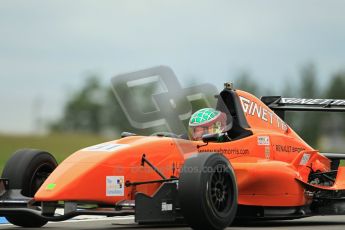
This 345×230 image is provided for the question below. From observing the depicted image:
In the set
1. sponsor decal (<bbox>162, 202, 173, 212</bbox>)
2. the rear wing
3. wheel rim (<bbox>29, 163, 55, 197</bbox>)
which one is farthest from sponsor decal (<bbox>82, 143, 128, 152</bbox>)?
the rear wing

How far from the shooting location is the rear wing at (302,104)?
13719mm

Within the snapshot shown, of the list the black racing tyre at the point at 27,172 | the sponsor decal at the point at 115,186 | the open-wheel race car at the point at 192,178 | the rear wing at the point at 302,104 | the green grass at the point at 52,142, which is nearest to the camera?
the open-wheel race car at the point at 192,178

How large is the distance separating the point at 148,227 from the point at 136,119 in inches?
62.1

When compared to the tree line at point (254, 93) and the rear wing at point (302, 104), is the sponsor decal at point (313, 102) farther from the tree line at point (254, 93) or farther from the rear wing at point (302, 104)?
the tree line at point (254, 93)

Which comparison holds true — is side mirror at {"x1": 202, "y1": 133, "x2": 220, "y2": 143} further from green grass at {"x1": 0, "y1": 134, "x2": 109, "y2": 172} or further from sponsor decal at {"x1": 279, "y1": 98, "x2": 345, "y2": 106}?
green grass at {"x1": 0, "y1": 134, "x2": 109, "y2": 172}

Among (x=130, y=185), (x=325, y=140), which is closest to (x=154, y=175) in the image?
(x=130, y=185)

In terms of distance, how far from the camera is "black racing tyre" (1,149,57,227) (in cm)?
1052

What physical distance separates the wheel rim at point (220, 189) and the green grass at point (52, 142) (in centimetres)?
3634

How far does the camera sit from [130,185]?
9.87 metres

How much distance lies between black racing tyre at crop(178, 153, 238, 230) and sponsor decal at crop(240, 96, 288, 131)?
2.47 m

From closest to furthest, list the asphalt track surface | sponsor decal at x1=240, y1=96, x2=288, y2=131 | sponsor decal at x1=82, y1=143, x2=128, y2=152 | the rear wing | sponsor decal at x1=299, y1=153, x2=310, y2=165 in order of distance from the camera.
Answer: sponsor decal at x1=82, y1=143, x2=128, y2=152 → the asphalt track surface → sponsor decal at x1=240, y1=96, x2=288, y2=131 → sponsor decal at x1=299, y1=153, x2=310, y2=165 → the rear wing

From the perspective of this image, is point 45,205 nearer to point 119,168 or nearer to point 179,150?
point 119,168

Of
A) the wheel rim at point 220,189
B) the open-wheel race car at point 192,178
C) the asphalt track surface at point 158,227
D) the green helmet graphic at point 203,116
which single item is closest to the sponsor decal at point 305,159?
the open-wheel race car at point 192,178

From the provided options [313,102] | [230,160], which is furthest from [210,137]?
[313,102]
